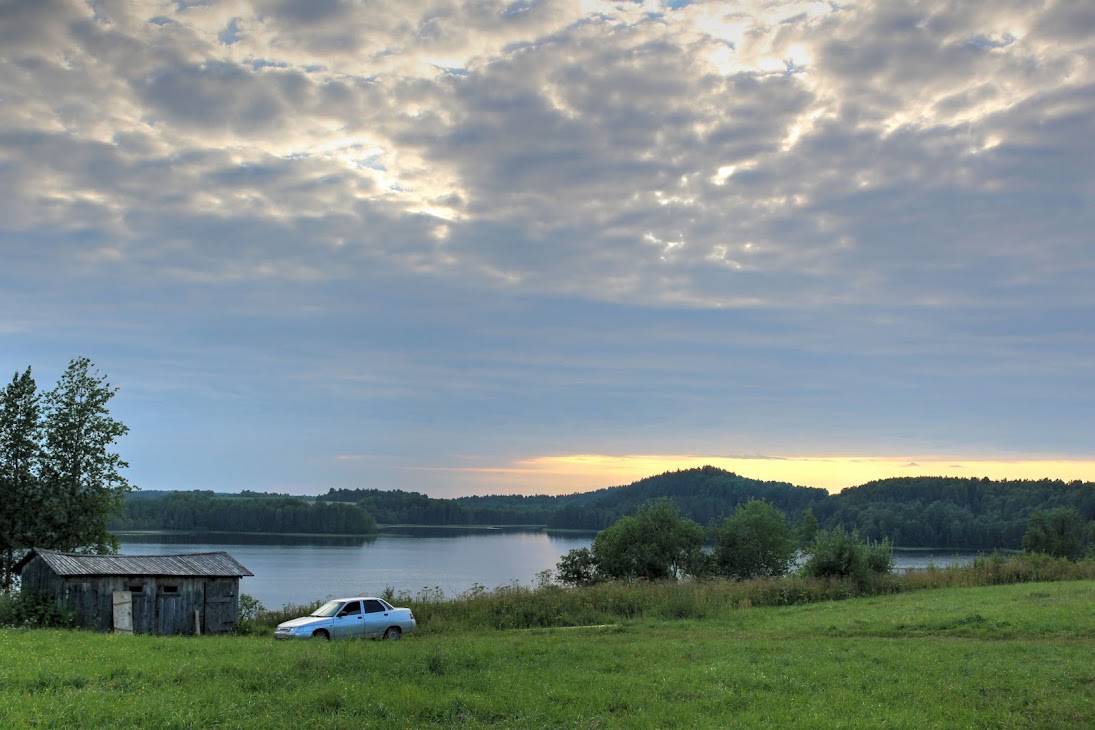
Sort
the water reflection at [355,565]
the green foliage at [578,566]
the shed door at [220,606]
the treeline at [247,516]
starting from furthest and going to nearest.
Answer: the treeline at [247,516], the water reflection at [355,565], the green foliage at [578,566], the shed door at [220,606]

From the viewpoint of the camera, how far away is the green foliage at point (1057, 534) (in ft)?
260

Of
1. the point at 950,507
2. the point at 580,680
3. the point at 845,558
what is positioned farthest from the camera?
the point at 950,507

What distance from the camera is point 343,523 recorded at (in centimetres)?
16625

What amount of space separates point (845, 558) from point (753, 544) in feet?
71.9

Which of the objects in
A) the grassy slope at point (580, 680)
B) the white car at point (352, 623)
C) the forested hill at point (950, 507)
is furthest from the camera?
the forested hill at point (950, 507)

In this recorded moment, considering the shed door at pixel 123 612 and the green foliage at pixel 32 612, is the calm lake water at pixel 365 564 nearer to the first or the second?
the shed door at pixel 123 612

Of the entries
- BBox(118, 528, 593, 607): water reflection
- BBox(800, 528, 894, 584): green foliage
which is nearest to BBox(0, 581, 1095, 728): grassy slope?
BBox(800, 528, 894, 584): green foliage

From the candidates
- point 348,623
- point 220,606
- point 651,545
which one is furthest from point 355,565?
point 348,623

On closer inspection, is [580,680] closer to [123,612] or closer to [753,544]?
[123,612]

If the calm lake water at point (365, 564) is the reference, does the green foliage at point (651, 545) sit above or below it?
above

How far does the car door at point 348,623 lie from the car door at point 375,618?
8.6 inches

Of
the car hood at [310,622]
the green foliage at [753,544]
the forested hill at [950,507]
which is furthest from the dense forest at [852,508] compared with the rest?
the car hood at [310,622]

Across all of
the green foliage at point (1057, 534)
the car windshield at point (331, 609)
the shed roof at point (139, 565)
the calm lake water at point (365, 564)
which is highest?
the shed roof at point (139, 565)

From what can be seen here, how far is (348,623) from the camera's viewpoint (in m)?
24.2
